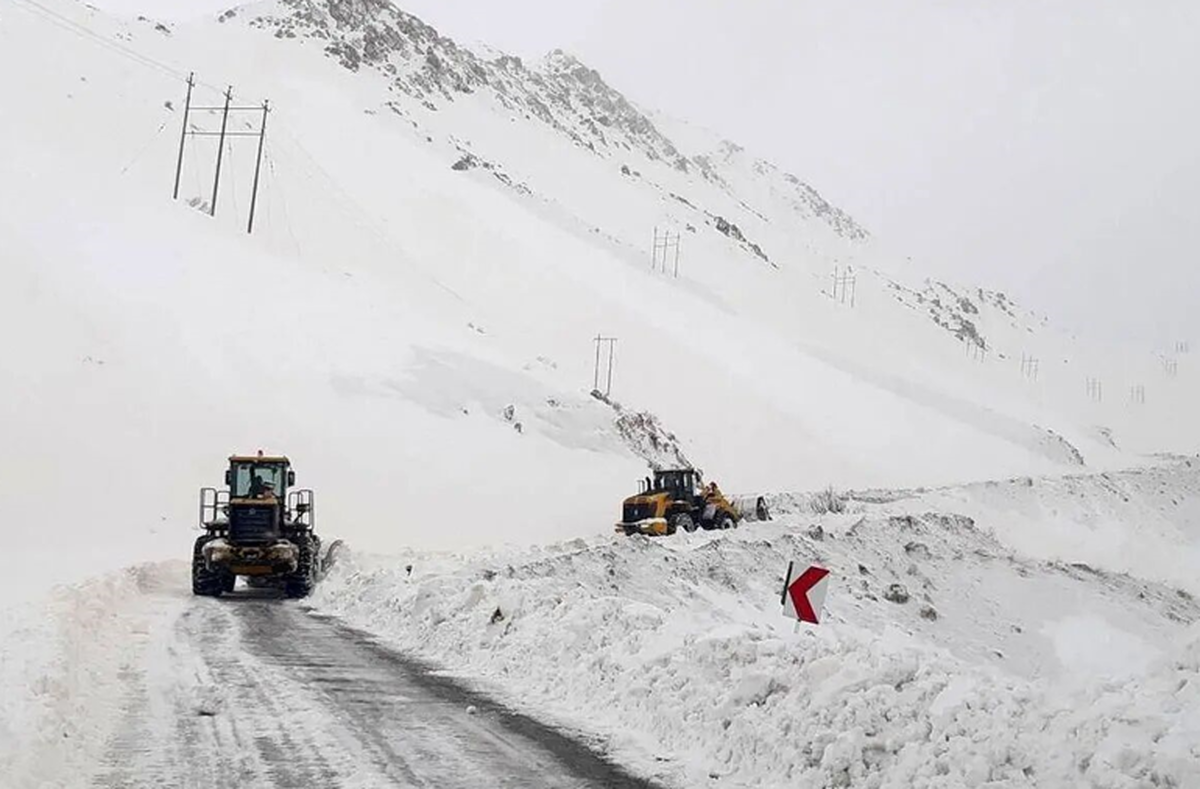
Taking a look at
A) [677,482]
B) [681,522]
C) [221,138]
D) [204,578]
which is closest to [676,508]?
[681,522]

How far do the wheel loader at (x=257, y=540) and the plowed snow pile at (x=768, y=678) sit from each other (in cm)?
98

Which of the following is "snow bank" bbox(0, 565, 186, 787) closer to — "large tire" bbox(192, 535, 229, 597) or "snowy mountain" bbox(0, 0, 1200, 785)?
"snowy mountain" bbox(0, 0, 1200, 785)

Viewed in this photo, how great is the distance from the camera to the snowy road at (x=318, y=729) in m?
7.91

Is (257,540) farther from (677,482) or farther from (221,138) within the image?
(221,138)

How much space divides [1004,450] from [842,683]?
86.5m

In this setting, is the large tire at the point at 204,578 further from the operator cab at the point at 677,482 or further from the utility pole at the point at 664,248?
the utility pole at the point at 664,248

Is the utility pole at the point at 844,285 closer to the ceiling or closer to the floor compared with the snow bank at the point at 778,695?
closer to the ceiling

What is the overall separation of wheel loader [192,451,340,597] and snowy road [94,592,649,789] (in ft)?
21.9

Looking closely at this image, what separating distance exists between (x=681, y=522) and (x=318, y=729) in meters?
27.4

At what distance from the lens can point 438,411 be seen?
44.8 meters

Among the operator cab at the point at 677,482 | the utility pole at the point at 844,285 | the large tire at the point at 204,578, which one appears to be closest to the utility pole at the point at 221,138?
the operator cab at the point at 677,482

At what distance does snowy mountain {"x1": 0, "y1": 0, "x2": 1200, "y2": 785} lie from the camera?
44.1 feet

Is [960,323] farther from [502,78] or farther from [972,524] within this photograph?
[972,524]

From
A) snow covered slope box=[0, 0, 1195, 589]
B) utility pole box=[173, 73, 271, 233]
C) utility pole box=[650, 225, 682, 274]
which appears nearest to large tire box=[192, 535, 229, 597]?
snow covered slope box=[0, 0, 1195, 589]
